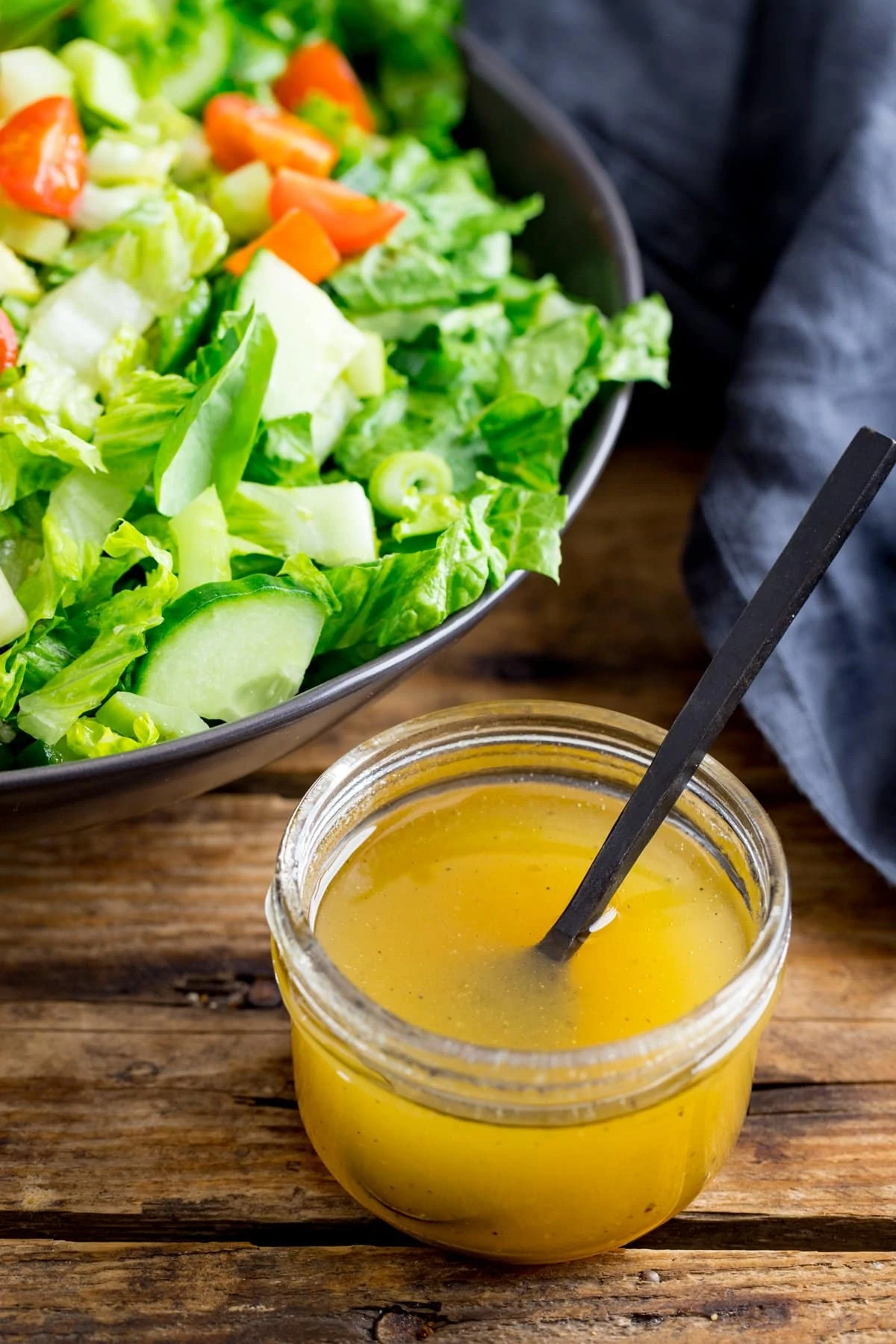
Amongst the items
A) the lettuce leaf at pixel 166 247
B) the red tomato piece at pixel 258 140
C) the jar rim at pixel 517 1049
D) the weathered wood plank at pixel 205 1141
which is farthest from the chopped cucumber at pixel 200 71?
the weathered wood plank at pixel 205 1141

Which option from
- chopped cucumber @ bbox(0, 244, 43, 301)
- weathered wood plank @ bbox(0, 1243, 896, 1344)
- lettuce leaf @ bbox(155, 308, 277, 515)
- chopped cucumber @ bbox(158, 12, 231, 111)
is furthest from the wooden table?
chopped cucumber @ bbox(158, 12, 231, 111)

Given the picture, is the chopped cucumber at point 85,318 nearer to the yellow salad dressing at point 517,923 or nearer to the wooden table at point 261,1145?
the wooden table at point 261,1145

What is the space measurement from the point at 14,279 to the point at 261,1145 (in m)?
1.29

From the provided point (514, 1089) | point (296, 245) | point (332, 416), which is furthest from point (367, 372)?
point (514, 1089)

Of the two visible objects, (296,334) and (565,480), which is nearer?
(296,334)

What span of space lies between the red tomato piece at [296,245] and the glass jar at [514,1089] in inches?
34.9

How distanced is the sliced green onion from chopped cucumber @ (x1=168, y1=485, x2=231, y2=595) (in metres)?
0.28

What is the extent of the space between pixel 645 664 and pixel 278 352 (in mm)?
881

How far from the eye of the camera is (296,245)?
2.31m

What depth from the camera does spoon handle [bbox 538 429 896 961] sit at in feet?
4.90

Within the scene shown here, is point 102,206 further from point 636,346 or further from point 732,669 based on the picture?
point 732,669

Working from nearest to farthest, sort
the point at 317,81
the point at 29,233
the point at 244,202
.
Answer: the point at 29,233 → the point at 244,202 → the point at 317,81

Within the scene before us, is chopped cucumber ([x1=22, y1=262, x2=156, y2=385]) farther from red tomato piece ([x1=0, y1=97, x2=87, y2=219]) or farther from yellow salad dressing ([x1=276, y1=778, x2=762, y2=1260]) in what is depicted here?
yellow salad dressing ([x1=276, y1=778, x2=762, y2=1260])

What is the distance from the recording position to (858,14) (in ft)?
8.75
